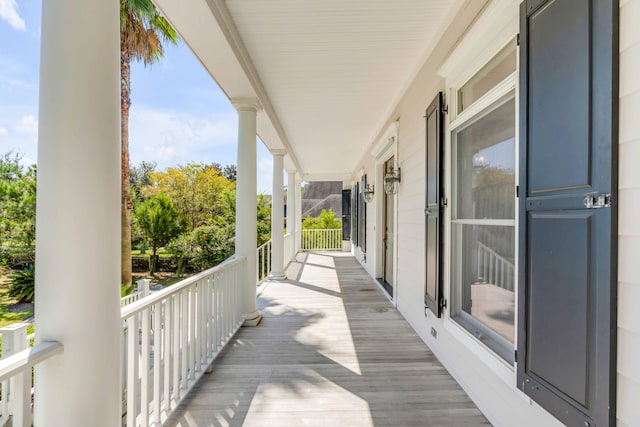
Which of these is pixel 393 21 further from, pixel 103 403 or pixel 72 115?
pixel 103 403

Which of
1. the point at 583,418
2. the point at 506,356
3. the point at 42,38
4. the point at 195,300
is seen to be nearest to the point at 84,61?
the point at 42,38

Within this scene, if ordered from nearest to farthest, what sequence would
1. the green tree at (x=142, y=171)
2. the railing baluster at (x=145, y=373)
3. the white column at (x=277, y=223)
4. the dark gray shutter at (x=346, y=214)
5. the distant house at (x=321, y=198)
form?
the railing baluster at (x=145, y=373), the white column at (x=277, y=223), the dark gray shutter at (x=346, y=214), the green tree at (x=142, y=171), the distant house at (x=321, y=198)

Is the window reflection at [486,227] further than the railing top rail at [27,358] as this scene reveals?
Yes

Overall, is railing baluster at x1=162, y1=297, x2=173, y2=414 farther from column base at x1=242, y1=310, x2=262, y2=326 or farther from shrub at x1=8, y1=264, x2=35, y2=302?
shrub at x1=8, y1=264, x2=35, y2=302

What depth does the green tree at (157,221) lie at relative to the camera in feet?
35.6

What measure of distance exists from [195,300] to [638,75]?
2.67m

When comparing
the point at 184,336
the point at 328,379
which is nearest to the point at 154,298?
the point at 184,336

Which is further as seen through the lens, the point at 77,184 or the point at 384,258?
the point at 384,258

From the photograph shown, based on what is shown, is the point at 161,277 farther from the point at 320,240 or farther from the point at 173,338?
the point at 173,338

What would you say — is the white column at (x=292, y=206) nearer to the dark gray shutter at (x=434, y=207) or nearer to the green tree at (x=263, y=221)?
the green tree at (x=263, y=221)

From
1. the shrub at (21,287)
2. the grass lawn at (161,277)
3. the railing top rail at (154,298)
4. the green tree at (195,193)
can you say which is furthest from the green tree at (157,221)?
the railing top rail at (154,298)

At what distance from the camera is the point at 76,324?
110 cm

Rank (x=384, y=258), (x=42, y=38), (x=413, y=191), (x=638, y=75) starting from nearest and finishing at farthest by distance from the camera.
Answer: (x=638, y=75) < (x=42, y=38) < (x=413, y=191) < (x=384, y=258)

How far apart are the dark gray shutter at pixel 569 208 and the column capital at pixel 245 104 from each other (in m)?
2.70
